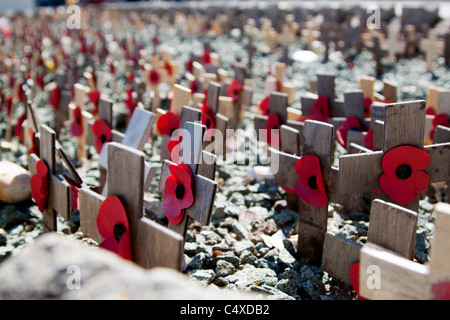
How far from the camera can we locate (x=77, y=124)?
412 centimetres

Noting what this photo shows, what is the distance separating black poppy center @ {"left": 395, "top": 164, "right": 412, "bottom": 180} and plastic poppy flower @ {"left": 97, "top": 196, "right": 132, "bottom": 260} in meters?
1.28

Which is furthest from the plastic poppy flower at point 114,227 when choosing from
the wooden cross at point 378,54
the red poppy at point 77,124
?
the wooden cross at point 378,54

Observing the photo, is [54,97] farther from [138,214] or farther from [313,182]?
[138,214]

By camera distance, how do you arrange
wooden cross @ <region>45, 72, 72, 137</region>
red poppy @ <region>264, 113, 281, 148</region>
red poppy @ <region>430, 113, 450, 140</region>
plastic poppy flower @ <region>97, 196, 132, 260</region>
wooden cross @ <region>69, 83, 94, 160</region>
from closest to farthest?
1. plastic poppy flower @ <region>97, 196, 132, 260</region>
2. red poppy @ <region>430, 113, 450, 140</region>
3. red poppy @ <region>264, 113, 281, 148</region>
4. wooden cross @ <region>69, 83, 94, 160</region>
5. wooden cross @ <region>45, 72, 72, 137</region>

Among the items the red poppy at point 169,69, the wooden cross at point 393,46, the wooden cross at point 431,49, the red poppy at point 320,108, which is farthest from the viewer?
the wooden cross at point 393,46

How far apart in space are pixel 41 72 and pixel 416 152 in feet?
23.0

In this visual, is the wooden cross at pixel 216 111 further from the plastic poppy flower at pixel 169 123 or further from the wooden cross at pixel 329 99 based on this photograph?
the wooden cross at pixel 329 99

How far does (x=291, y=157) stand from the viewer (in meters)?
2.69

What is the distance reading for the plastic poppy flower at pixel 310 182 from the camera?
2492 mm

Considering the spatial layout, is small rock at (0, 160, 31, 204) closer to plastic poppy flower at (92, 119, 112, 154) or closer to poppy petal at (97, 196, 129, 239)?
plastic poppy flower at (92, 119, 112, 154)

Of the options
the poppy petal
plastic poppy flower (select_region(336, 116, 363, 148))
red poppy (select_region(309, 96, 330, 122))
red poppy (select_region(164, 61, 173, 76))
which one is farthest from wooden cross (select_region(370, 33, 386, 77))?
the poppy petal

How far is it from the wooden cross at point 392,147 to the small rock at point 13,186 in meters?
2.33

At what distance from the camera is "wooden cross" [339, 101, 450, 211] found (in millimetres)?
2201

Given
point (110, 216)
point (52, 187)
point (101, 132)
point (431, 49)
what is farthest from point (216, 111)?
point (431, 49)
